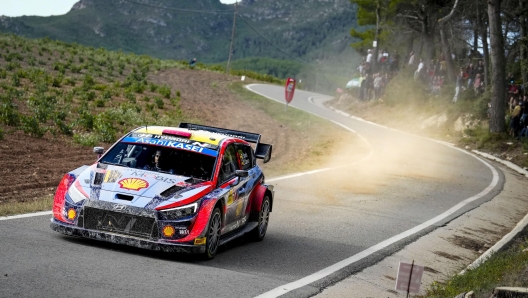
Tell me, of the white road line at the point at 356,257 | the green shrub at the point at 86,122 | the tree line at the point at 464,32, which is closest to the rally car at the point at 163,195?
the white road line at the point at 356,257

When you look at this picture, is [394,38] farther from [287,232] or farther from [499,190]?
[287,232]

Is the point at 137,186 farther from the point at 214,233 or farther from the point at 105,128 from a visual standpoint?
the point at 105,128

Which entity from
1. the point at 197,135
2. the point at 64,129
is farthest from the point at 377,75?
the point at 197,135

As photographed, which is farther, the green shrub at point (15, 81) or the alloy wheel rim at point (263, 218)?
the green shrub at point (15, 81)

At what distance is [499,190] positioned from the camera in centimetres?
2212

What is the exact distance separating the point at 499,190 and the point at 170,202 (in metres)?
14.7

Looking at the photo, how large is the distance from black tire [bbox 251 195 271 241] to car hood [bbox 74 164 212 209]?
179 cm

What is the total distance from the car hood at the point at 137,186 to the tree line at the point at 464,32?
1040 inches

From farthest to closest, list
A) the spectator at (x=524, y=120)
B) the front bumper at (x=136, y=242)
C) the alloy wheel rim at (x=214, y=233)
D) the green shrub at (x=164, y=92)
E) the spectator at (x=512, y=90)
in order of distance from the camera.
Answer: the green shrub at (x=164, y=92) → the spectator at (x=512, y=90) → the spectator at (x=524, y=120) → the alloy wheel rim at (x=214, y=233) → the front bumper at (x=136, y=242)

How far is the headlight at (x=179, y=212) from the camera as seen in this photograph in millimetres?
9344

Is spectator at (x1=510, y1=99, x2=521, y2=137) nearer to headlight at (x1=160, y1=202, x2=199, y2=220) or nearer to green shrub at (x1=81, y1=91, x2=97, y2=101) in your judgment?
green shrub at (x1=81, y1=91, x2=97, y2=101)

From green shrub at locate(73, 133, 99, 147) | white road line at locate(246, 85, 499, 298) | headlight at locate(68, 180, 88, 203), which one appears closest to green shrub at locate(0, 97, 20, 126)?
green shrub at locate(73, 133, 99, 147)

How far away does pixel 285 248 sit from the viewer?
11484mm

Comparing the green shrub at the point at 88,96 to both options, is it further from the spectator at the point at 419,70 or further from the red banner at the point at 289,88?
the spectator at the point at 419,70
